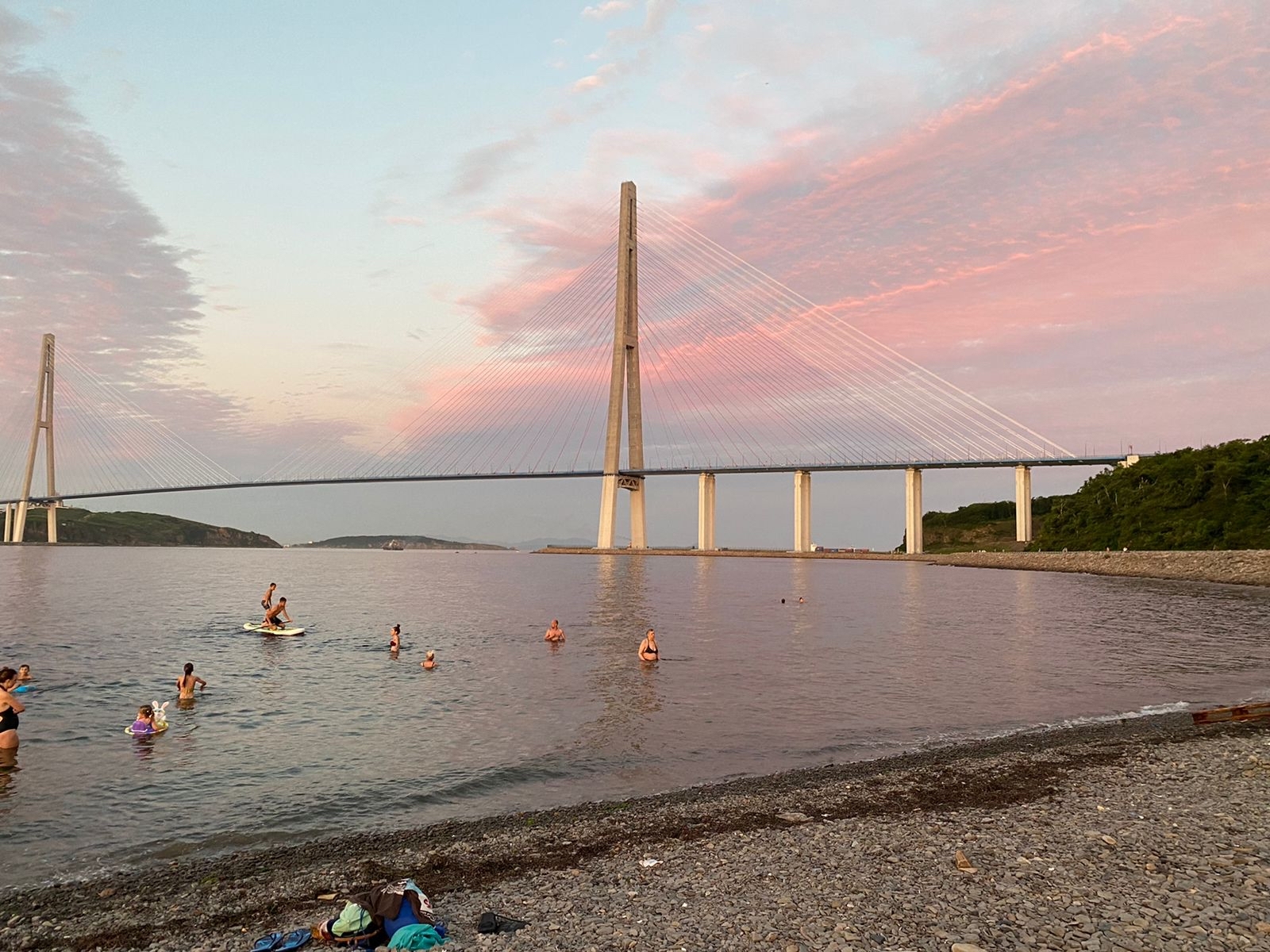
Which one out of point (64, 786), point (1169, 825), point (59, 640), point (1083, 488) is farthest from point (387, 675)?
point (1083, 488)

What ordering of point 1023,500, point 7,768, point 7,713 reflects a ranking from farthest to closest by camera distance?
point 1023,500
point 7,713
point 7,768

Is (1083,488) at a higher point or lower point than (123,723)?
higher

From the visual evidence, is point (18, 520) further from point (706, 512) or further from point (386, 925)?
point (386, 925)

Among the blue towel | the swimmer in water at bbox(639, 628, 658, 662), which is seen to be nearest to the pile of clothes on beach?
the blue towel

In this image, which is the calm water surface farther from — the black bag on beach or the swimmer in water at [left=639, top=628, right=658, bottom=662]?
the black bag on beach

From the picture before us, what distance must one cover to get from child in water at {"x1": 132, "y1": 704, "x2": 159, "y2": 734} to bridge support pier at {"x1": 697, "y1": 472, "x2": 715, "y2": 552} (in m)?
114

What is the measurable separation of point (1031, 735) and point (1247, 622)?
83.0ft

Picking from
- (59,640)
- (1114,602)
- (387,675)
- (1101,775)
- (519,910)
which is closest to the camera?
(519,910)

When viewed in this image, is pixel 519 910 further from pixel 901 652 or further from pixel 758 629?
pixel 758 629

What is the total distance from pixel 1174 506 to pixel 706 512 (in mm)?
69023

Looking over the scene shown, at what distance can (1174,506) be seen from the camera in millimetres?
81062

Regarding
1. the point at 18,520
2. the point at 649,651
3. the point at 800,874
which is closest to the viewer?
the point at 800,874

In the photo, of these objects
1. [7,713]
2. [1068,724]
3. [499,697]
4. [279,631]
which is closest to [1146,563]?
[1068,724]

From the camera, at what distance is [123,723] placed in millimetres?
16812
